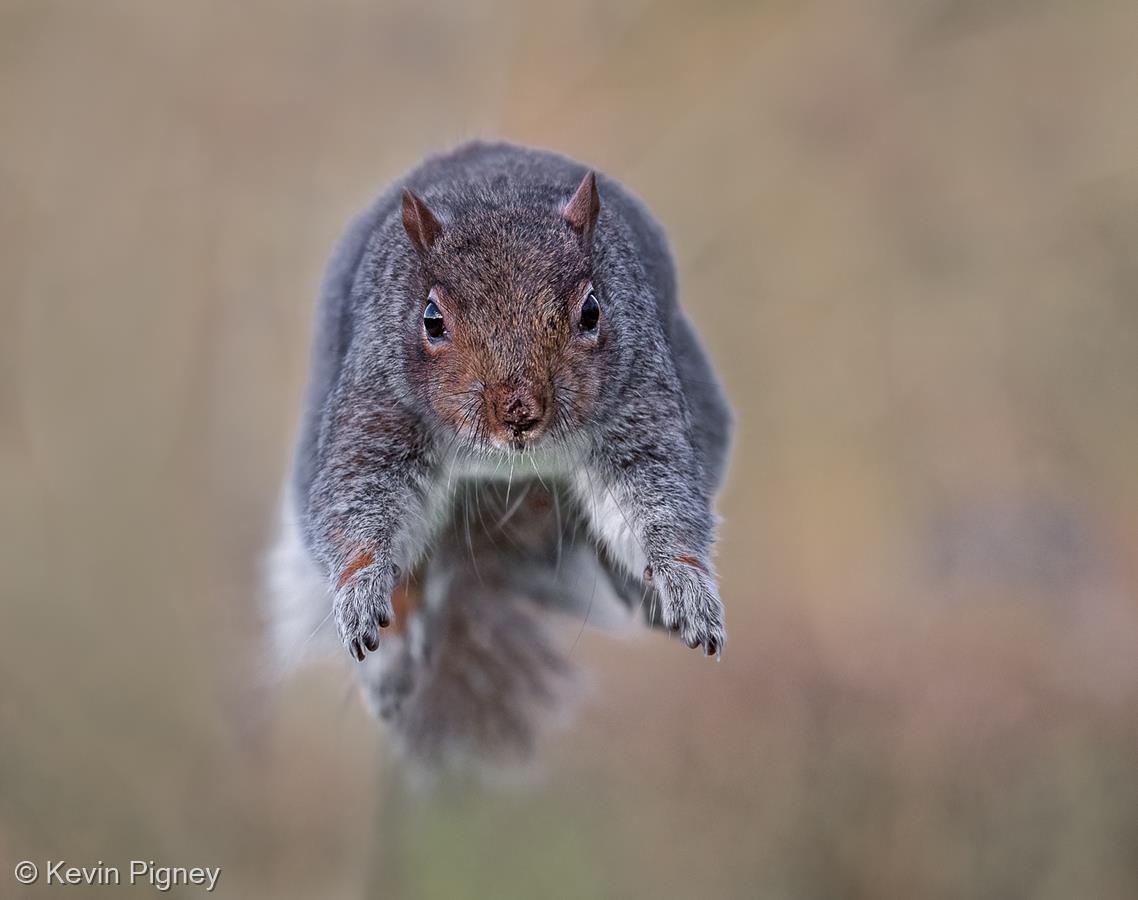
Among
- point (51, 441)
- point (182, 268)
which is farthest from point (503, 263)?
point (51, 441)

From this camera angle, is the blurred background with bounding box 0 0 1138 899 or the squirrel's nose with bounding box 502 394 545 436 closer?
the squirrel's nose with bounding box 502 394 545 436

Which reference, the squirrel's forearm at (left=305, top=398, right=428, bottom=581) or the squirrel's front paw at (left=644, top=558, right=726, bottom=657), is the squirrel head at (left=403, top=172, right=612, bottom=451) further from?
the squirrel's front paw at (left=644, top=558, right=726, bottom=657)

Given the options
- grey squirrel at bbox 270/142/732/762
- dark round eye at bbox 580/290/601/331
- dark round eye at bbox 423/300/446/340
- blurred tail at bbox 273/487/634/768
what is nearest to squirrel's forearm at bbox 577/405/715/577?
grey squirrel at bbox 270/142/732/762

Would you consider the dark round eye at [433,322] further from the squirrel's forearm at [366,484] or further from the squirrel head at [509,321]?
the squirrel's forearm at [366,484]

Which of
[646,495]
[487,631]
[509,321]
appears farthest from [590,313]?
[487,631]

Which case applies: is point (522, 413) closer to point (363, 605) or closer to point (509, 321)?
point (509, 321)

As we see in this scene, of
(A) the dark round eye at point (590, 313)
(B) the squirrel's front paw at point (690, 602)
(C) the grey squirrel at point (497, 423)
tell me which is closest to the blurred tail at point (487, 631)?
(C) the grey squirrel at point (497, 423)
